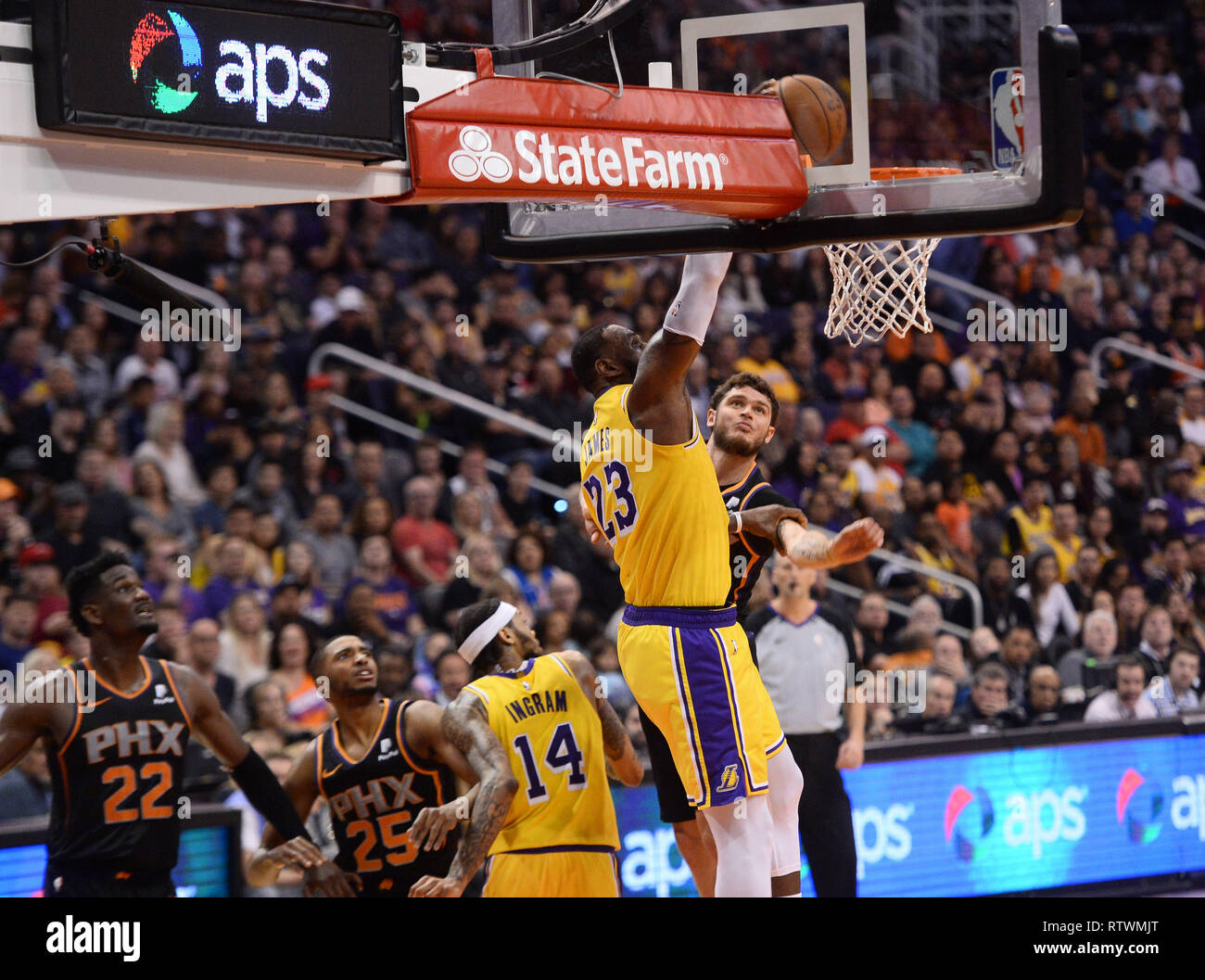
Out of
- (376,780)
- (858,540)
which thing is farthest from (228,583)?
(858,540)

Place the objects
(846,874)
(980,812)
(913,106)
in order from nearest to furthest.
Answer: (913,106), (846,874), (980,812)

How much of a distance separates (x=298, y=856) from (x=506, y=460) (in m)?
4.66

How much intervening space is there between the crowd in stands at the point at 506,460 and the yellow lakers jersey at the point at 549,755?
1896 millimetres

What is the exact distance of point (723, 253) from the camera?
4641 millimetres

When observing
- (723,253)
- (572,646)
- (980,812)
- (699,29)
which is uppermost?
(699,29)

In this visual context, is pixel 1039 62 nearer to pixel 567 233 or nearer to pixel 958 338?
pixel 567 233

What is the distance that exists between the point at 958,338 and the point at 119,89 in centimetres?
968

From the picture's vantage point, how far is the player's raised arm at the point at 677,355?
180 inches

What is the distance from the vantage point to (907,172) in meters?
4.88

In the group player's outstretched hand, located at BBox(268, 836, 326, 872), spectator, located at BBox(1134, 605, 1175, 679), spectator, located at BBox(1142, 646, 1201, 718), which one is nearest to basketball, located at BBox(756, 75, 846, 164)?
player's outstretched hand, located at BBox(268, 836, 326, 872)

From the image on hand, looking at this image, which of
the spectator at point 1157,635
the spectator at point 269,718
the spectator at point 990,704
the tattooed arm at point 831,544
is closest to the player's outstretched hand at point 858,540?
the tattooed arm at point 831,544

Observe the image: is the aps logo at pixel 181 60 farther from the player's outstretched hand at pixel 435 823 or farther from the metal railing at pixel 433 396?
the metal railing at pixel 433 396

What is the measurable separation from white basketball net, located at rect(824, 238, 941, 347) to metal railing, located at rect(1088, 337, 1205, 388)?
7.61 m

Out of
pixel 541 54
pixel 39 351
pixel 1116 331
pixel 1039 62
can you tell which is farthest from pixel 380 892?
pixel 1116 331
